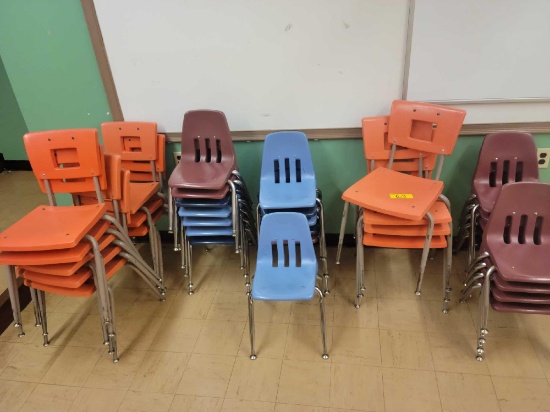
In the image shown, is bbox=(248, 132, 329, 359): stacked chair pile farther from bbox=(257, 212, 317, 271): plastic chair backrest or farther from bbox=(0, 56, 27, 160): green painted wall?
bbox=(0, 56, 27, 160): green painted wall

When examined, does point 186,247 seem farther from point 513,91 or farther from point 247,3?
point 513,91

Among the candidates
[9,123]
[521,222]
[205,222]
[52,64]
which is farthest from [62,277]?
[9,123]

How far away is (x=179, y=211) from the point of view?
93.8 inches

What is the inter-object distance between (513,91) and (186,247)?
211 centimetres

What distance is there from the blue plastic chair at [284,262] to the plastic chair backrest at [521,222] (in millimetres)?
865

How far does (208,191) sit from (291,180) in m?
→ 0.49

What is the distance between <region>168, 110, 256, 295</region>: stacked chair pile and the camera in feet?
7.61

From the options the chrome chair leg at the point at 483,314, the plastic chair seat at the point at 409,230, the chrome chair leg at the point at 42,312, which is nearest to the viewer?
the chrome chair leg at the point at 483,314

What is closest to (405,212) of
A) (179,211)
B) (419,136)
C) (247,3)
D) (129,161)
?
(419,136)

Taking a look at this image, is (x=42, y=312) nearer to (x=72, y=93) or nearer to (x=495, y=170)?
(x=72, y=93)

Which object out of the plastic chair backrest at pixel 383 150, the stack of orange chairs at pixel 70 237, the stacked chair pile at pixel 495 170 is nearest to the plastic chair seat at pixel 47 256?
the stack of orange chairs at pixel 70 237

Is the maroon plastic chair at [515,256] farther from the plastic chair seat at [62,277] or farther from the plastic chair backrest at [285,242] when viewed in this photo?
the plastic chair seat at [62,277]

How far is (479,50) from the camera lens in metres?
2.20

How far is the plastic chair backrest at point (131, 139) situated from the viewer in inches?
100
